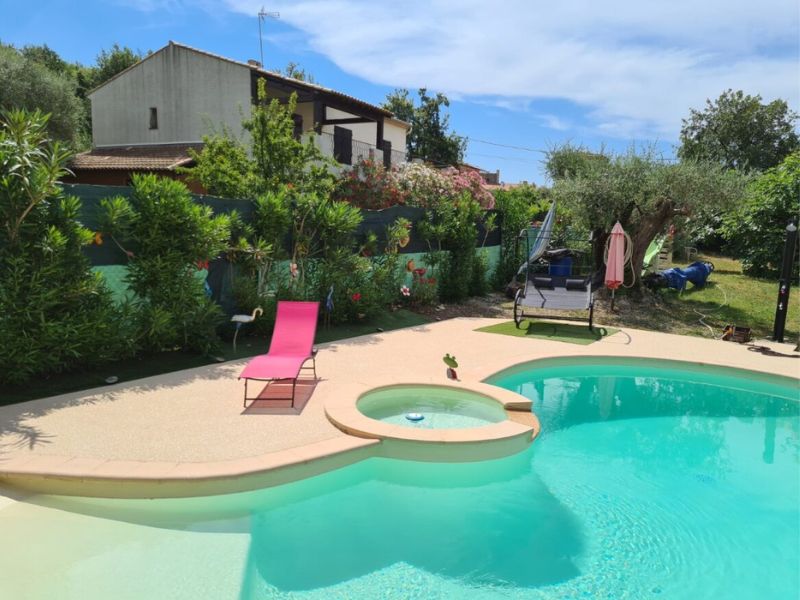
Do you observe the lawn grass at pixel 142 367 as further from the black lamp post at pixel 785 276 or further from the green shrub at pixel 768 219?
the green shrub at pixel 768 219

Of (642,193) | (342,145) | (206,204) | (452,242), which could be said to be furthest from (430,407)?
(342,145)

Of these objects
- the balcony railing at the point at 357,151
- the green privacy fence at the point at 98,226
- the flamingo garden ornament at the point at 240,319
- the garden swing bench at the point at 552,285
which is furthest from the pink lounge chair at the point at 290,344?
the balcony railing at the point at 357,151

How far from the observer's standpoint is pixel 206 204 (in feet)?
27.2

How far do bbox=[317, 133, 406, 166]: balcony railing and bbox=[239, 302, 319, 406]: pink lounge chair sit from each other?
1131 cm

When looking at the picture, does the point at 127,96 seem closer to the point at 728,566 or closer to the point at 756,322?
the point at 756,322

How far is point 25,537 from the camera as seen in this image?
3764 millimetres

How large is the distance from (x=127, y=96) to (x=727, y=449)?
2734 cm

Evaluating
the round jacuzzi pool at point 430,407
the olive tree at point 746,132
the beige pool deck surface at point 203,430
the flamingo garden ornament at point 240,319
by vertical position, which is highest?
the olive tree at point 746,132

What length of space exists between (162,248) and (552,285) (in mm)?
9034

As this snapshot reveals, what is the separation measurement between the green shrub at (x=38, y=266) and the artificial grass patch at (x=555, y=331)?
7558 millimetres

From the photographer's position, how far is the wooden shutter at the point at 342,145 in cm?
2189

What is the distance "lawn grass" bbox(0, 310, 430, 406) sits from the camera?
242 inches

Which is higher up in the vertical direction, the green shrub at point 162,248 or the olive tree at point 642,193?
the olive tree at point 642,193

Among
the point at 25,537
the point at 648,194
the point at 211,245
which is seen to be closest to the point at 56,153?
the point at 211,245
